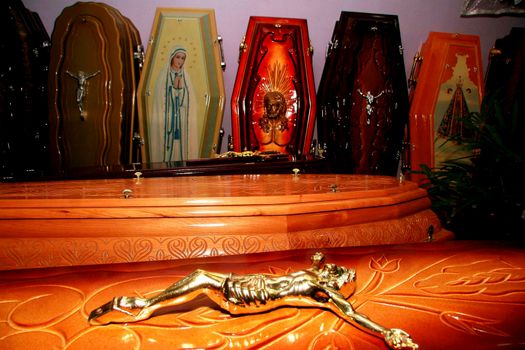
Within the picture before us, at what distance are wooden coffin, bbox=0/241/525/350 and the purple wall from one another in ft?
10.3

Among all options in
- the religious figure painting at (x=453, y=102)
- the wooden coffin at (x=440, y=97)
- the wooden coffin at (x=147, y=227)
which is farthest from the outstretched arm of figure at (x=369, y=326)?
the religious figure painting at (x=453, y=102)

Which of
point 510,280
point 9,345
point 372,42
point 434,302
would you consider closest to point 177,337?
point 9,345

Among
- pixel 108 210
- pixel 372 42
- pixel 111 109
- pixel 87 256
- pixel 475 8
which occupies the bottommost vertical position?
pixel 87 256

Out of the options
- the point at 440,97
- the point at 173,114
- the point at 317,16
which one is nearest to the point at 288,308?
the point at 173,114

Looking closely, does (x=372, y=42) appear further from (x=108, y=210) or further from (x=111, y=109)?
(x=108, y=210)

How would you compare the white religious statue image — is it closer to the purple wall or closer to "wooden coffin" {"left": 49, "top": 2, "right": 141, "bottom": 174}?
"wooden coffin" {"left": 49, "top": 2, "right": 141, "bottom": 174}

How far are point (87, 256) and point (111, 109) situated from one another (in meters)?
2.33

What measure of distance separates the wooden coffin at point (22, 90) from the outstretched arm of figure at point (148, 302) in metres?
2.65

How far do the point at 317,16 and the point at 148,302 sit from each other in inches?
151

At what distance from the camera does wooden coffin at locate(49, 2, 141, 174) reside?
3.02 m

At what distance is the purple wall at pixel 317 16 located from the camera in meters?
Answer: 3.49

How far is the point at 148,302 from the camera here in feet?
1.61

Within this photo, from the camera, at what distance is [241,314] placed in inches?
20.0

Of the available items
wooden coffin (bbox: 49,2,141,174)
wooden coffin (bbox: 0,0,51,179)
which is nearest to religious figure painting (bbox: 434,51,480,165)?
wooden coffin (bbox: 49,2,141,174)
